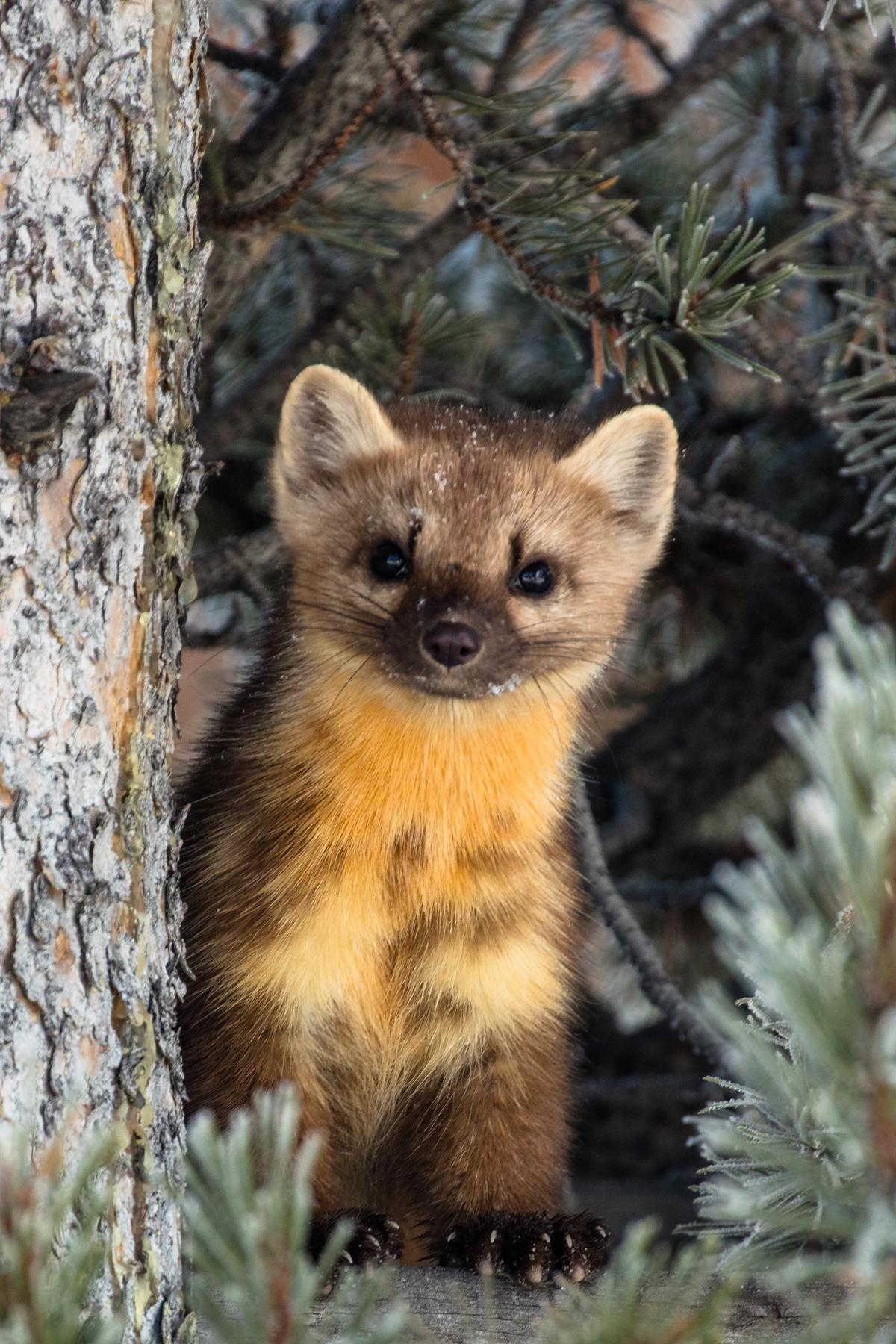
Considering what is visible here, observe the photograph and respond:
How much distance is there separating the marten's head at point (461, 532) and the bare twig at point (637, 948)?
0.36 metres

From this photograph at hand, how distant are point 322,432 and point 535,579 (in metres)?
0.46

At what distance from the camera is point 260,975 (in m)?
2.09

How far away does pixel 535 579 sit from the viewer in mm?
2410

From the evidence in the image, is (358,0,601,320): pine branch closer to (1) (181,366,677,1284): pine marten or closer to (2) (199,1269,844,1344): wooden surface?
(1) (181,366,677,1284): pine marten

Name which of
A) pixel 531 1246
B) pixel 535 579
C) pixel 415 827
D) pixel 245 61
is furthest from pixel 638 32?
pixel 531 1246

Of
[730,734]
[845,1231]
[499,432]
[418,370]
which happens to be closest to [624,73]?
[418,370]

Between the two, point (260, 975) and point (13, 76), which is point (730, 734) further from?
point (13, 76)

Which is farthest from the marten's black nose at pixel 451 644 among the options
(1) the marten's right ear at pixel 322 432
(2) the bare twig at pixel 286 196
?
(2) the bare twig at pixel 286 196

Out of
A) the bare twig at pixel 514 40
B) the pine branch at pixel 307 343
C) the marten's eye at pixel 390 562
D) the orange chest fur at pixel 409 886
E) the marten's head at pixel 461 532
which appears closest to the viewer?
the orange chest fur at pixel 409 886

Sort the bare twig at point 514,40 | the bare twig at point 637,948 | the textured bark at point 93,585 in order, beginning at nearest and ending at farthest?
the textured bark at point 93,585, the bare twig at point 637,948, the bare twig at point 514,40

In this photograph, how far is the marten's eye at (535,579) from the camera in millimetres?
2396

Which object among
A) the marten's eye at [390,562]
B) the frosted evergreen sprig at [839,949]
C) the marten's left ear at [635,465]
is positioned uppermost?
the marten's left ear at [635,465]

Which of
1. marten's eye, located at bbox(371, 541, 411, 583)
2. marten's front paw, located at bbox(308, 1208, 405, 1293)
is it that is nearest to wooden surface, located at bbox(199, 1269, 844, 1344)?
marten's front paw, located at bbox(308, 1208, 405, 1293)

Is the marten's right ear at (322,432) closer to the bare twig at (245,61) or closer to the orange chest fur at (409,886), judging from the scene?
the orange chest fur at (409,886)
